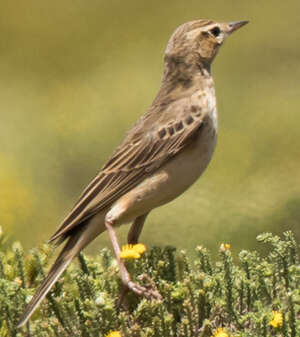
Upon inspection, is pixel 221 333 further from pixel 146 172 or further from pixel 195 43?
pixel 195 43

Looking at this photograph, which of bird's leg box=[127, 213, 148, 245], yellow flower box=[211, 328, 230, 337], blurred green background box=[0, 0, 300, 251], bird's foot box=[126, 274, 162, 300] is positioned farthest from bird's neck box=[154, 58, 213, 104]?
yellow flower box=[211, 328, 230, 337]

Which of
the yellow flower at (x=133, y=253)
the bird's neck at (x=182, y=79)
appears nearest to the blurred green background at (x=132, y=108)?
the bird's neck at (x=182, y=79)

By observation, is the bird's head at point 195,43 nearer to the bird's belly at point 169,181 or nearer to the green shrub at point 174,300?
the bird's belly at point 169,181

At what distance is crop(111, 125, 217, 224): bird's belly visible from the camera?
541 centimetres

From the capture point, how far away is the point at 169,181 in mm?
5426

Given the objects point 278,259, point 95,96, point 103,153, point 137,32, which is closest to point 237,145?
point 103,153

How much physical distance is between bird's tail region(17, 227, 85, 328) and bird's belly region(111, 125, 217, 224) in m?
0.27

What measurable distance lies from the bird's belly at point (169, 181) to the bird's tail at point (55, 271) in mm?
268

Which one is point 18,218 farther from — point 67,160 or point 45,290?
point 45,290

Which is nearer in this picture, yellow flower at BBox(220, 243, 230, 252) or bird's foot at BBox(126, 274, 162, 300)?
yellow flower at BBox(220, 243, 230, 252)

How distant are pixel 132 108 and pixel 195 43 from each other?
2883 mm

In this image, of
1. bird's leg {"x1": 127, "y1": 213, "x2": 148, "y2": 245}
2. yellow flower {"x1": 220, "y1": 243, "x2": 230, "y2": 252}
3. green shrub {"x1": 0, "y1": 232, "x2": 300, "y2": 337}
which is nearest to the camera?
green shrub {"x1": 0, "y1": 232, "x2": 300, "y2": 337}

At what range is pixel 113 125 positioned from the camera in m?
8.62

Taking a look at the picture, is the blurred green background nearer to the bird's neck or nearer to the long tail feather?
the bird's neck
